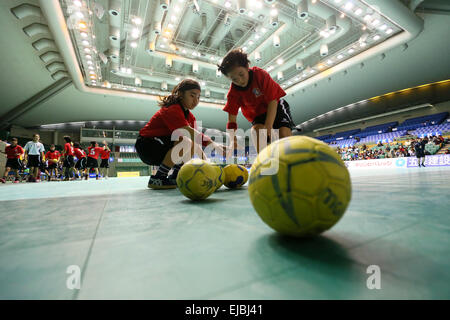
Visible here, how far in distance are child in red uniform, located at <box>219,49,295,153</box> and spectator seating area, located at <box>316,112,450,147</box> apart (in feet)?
60.6

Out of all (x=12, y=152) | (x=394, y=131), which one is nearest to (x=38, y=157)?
(x=12, y=152)

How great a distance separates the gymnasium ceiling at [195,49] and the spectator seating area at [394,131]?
5.13 meters

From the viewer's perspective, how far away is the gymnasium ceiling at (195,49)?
7.35 meters

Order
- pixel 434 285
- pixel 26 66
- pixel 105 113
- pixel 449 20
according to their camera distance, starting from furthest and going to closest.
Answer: pixel 105 113 < pixel 26 66 < pixel 449 20 < pixel 434 285

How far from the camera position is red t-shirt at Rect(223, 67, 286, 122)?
282 centimetres

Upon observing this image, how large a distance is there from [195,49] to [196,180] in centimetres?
1017

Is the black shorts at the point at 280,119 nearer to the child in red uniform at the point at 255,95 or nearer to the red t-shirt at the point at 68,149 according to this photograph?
the child in red uniform at the point at 255,95

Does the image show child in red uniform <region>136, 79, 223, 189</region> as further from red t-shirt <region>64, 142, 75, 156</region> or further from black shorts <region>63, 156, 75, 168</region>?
black shorts <region>63, 156, 75, 168</region>

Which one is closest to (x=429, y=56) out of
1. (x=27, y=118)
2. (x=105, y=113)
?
(x=105, y=113)

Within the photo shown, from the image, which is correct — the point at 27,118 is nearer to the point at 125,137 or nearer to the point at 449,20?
the point at 125,137

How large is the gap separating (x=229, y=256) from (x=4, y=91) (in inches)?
664

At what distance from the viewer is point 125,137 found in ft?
70.8

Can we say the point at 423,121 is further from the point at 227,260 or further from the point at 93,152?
the point at 227,260

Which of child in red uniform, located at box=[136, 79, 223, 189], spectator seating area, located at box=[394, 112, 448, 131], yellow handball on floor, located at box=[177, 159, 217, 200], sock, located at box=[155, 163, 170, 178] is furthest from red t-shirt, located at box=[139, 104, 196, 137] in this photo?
spectator seating area, located at box=[394, 112, 448, 131]
